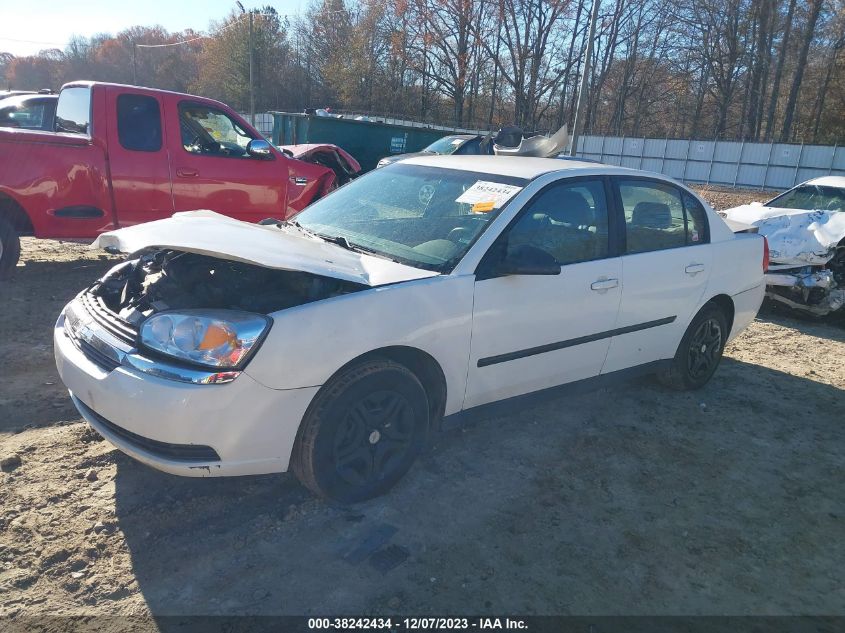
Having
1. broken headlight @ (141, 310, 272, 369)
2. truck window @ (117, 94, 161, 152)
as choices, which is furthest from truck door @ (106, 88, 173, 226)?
broken headlight @ (141, 310, 272, 369)

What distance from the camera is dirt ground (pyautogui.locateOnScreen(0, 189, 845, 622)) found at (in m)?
2.44

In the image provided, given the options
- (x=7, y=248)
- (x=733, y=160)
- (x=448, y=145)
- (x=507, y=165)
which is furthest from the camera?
(x=733, y=160)

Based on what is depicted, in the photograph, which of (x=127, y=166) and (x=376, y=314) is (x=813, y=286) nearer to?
(x=376, y=314)

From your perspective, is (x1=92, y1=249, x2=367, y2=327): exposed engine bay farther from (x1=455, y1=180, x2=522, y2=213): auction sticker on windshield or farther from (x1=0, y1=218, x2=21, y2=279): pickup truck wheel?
(x1=0, y1=218, x2=21, y2=279): pickup truck wheel

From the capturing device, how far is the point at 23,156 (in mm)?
5762

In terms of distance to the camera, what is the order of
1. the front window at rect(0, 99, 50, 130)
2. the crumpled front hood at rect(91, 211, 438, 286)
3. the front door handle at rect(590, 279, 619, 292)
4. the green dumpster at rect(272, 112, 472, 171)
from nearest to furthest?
the crumpled front hood at rect(91, 211, 438, 286) → the front door handle at rect(590, 279, 619, 292) → the front window at rect(0, 99, 50, 130) → the green dumpster at rect(272, 112, 472, 171)

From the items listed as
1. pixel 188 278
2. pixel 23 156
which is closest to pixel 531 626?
pixel 188 278

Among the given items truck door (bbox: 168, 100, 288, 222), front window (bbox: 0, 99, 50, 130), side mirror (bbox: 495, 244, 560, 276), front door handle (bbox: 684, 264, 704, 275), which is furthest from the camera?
front window (bbox: 0, 99, 50, 130)

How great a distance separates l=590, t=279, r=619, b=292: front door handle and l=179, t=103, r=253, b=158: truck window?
5.05 meters

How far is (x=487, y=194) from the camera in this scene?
3.54m

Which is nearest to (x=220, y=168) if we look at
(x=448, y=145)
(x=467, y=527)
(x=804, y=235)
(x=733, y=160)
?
(x=467, y=527)

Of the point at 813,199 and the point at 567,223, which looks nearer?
the point at 567,223

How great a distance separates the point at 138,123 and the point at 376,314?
5081 millimetres

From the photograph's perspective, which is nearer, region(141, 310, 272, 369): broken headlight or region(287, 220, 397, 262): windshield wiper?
region(141, 310, 272, 369): broken headlight
